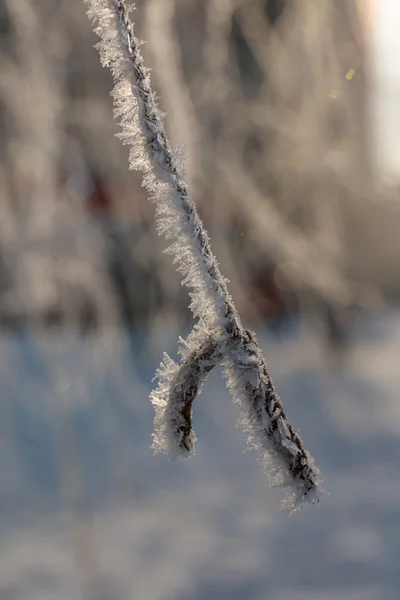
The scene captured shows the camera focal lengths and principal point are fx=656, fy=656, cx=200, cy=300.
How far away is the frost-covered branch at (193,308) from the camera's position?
0.40 m

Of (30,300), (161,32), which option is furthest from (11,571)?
(161,32)

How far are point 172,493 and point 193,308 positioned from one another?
140 centimetres

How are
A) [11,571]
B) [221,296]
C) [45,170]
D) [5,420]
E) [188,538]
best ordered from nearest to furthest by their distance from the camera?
A: [221,296]
[11,571]
[188,538]
[45,170]
[5,420]

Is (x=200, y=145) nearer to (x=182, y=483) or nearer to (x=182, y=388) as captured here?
(x=182, y=483)

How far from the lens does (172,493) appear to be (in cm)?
174

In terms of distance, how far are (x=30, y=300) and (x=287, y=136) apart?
36.7 inches

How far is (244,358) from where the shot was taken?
Result: 419mm

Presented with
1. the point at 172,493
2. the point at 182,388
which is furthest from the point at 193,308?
the point at 172,493

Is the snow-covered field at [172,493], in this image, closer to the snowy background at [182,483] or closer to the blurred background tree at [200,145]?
the snowy background at [182,483]

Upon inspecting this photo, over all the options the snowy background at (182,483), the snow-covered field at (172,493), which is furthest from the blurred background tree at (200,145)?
the snow-covered field at (172,493)

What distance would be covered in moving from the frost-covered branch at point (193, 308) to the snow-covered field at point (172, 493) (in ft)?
3.43

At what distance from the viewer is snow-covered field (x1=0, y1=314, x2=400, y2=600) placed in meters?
1.42

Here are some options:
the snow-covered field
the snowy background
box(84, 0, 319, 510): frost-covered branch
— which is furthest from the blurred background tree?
box(84, 0, 319, 510): frost-covered branch

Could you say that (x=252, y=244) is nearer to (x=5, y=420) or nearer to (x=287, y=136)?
(x=287, y=136)
